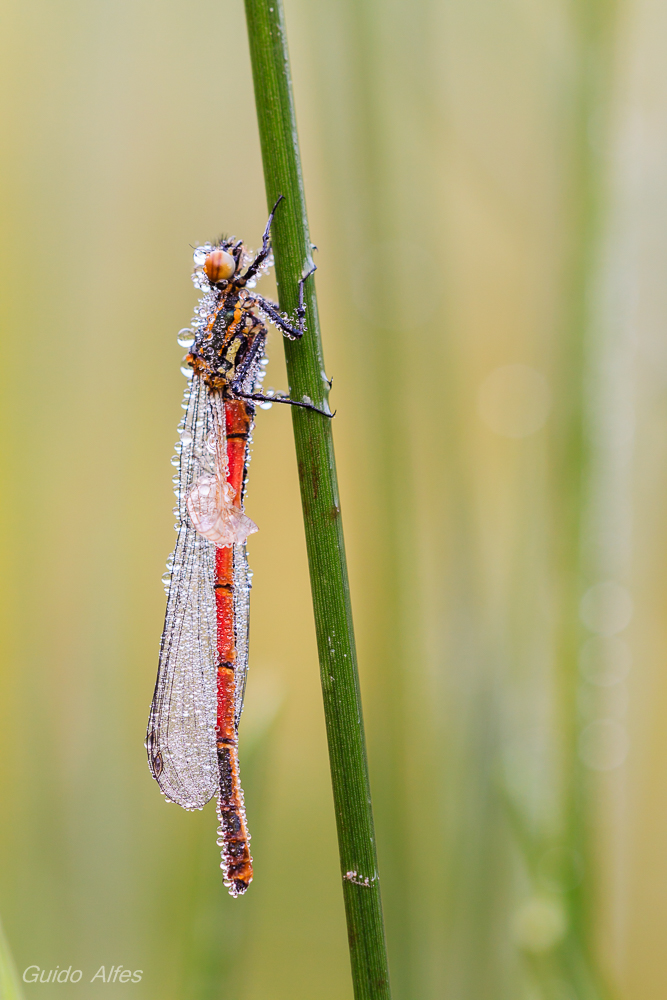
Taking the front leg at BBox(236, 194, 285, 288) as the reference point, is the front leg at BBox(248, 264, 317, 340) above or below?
below

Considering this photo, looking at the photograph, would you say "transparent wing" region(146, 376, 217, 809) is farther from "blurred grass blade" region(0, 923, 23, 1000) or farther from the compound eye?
"blurred grass blade" region(0, 923, 23, 1000)

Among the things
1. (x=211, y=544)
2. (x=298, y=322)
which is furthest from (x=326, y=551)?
(x=211, y=544)

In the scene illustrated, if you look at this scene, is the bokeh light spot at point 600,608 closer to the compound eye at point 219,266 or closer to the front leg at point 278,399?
the front leg at point 278,399

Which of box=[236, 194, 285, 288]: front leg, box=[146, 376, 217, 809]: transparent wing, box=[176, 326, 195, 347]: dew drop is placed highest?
box=[236, 194, 285, 288]: front leg

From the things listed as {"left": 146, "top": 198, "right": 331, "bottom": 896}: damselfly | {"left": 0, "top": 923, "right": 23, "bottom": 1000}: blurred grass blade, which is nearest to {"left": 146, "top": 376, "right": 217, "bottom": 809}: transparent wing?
{"left": 146, "top": 198, "right": 331, "bottom": 896}: damselfly

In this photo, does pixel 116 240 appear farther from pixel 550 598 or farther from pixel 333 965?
pixel 333 965

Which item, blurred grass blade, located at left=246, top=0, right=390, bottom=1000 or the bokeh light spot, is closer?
blurred grass blade, located at left=246, top=0, right=390, bottom=1000

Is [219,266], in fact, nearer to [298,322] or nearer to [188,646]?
[298,322]

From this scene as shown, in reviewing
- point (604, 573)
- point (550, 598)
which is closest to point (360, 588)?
point (550, 598)
